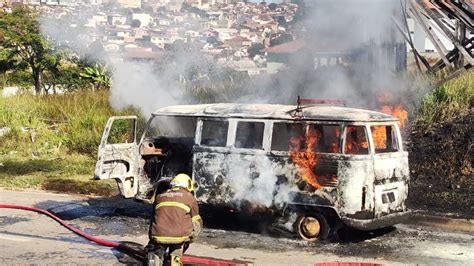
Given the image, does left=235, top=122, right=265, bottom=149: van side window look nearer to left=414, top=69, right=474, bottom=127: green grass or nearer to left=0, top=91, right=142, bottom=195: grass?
left=0, top=91, right=142, bottom=195: grass

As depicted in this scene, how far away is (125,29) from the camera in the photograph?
16.5m

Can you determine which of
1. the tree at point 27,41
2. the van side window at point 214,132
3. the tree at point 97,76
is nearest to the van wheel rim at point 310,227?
the van side window at point 214,132

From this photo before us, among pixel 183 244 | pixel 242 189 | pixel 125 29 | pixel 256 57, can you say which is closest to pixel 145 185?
pixel 242 189

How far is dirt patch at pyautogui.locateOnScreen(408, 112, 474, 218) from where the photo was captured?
12878 millimetres

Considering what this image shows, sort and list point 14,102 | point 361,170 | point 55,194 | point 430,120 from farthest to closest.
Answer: point 14,102 → point 430,120 → point 55,194 → point 361,170

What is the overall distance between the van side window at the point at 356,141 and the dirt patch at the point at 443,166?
122 inches

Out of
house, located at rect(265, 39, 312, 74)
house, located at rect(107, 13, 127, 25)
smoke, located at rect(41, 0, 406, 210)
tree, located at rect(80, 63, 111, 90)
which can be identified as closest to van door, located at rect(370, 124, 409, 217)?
smoke, located at rect(41, 0, 406, 210)

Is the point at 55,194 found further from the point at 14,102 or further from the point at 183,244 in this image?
the point at 14,102

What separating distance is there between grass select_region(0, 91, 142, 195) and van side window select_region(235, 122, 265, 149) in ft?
16.3

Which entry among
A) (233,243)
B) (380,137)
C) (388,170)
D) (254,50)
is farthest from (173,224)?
(254,50)

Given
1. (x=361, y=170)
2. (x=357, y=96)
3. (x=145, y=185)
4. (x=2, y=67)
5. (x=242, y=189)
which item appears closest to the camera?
(x=361, y=170)

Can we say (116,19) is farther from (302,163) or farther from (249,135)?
(302,163)

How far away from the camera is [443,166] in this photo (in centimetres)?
1408

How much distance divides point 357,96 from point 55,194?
7.47 meters
